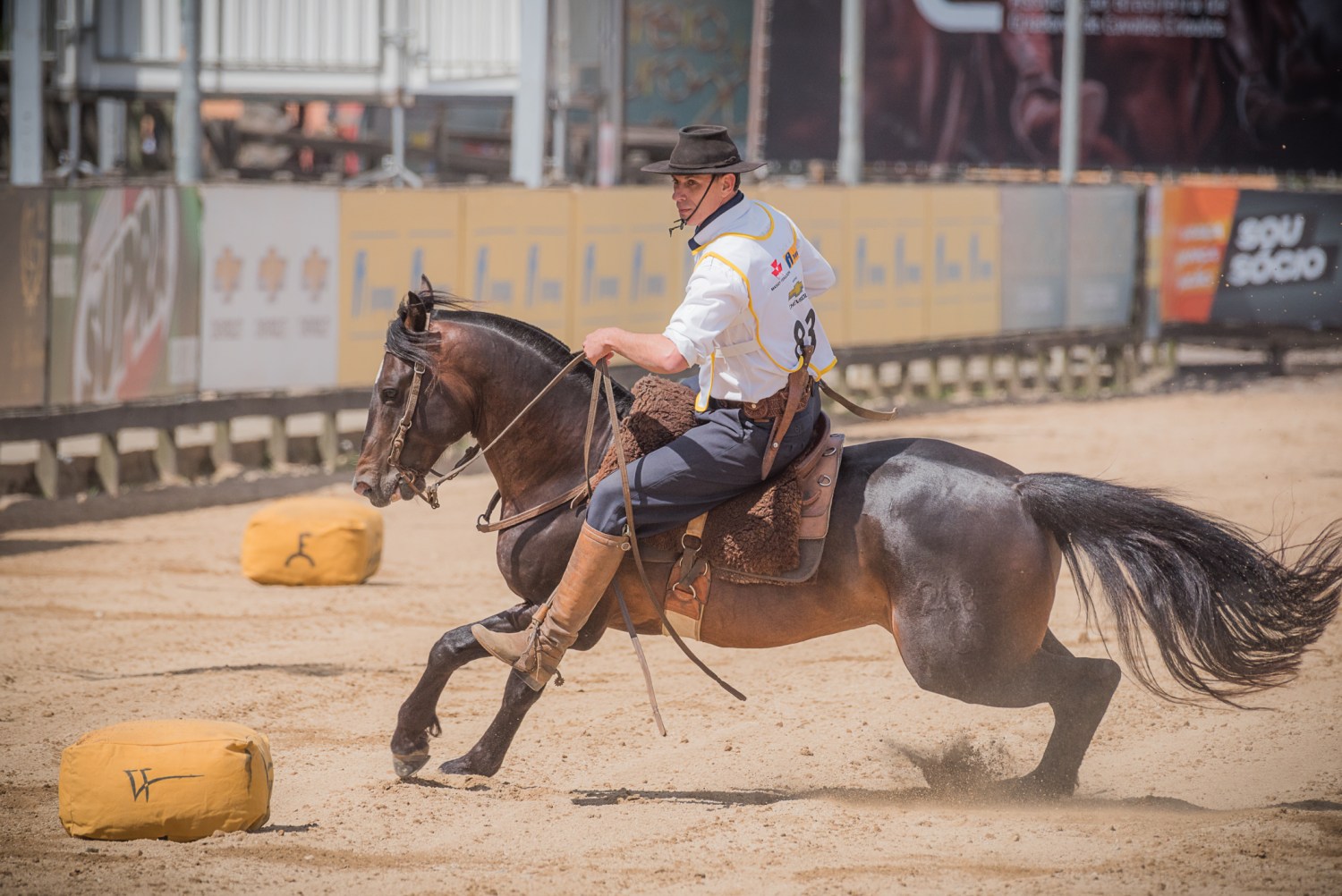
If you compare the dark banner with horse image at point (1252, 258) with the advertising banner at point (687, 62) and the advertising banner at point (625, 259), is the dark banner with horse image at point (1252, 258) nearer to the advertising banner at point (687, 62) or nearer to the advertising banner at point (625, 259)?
the advertising banner at point (625, 259)

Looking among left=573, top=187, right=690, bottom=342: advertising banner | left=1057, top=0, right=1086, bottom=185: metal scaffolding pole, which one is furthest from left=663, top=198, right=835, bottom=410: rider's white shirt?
left=1057, top=0, right=1086, bottom=185: metal scaffolding pole

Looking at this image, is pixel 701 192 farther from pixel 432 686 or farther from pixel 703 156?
pixel 432 686

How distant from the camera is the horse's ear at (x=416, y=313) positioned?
605 cm

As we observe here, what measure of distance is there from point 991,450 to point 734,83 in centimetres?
1605

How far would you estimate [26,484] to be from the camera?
12.4 metres

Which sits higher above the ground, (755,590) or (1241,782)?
(755,590)

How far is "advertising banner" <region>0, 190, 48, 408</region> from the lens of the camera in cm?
1161

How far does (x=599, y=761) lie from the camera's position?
666cm

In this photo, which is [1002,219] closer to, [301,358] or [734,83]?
[301,358]

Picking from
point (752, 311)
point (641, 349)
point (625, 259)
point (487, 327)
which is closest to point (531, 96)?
point (625, 259)

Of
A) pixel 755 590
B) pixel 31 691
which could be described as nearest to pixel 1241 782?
pixel 755 590

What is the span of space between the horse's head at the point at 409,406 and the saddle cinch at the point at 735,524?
653mm

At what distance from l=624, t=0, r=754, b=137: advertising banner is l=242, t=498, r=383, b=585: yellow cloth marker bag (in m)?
Result: 19.0

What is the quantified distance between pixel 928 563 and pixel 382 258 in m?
9.03
